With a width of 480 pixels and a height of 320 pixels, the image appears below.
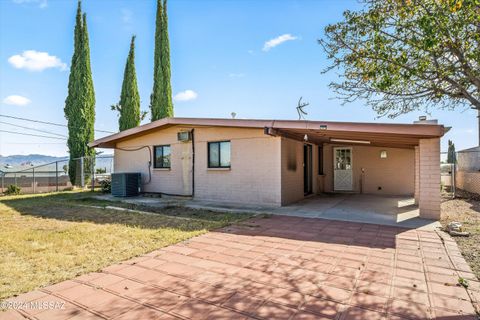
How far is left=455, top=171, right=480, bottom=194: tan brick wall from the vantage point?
35.8 feet

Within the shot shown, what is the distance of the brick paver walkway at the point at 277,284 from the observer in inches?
99.6

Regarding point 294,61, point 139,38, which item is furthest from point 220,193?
point 139,38

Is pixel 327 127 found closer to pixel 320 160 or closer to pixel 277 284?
pixel 277 284

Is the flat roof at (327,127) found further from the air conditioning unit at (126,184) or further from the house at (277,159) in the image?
the air conditioning unit at (126,184)

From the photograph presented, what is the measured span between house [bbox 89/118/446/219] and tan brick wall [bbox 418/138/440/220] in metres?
0.02

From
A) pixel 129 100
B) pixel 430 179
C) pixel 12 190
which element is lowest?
pixel 12 190

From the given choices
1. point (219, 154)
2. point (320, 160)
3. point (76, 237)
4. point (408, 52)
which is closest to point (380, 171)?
point (320, 160)

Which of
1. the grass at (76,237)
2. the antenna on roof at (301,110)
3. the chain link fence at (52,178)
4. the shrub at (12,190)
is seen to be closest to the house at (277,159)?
the antenna on roof at (301,110)

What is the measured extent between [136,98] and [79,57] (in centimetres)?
430

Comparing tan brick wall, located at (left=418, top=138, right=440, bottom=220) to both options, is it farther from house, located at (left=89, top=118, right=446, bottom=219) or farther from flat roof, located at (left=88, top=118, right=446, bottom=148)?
flat roof, located at (left=88, top=118, right=446, bottom=148)

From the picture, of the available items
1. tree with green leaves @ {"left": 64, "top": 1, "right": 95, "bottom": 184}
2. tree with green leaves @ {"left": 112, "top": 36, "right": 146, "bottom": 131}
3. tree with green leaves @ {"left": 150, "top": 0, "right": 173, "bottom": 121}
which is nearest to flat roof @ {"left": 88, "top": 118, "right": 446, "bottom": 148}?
tree with green leaves @ {"left": 64, "top": 1, "right": 95, "bottom": 184}

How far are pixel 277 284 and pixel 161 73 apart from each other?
21.1 meters

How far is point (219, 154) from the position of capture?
9.91 meters

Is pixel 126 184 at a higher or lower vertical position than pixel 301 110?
lower
